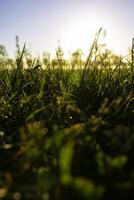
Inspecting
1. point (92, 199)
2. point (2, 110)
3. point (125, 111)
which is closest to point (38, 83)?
point (2, 110)

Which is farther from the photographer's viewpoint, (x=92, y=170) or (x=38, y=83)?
(x=38, y=83)

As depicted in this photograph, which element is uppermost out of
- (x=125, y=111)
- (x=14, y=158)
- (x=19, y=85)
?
(x=19, y=85)

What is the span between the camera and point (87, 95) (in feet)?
7.32

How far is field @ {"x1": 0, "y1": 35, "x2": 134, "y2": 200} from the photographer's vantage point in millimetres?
985

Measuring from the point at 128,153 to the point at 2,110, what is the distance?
909mm

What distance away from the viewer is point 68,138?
47.5 inches

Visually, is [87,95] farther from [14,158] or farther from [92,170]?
[92,170]

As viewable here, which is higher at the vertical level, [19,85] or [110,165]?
[19,85]

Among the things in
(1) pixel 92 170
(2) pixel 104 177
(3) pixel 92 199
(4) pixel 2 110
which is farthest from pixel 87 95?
(3) pixel 92 199

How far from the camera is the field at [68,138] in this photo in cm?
99

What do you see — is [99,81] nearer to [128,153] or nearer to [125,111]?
[125,111]

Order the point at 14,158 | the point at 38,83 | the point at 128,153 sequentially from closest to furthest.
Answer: the point at 128,153
the point at 14,158
the point at 38,83

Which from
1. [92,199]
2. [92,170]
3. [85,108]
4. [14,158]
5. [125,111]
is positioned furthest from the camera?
[85,108]

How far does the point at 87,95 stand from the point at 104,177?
122 centimetres
